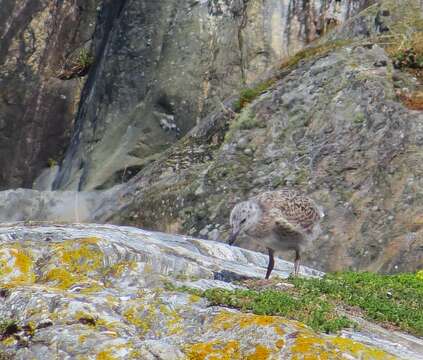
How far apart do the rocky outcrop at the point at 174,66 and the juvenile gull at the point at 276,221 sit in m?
14.2

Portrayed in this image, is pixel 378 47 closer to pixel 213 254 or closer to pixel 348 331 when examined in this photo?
Answer: pixel 213 254

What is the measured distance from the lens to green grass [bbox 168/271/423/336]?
9.73 m

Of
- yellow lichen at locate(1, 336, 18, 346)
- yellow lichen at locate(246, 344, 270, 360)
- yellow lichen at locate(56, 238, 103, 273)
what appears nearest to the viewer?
yellow lichen at locate(246, 344, 270, 360)

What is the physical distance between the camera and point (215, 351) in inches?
352

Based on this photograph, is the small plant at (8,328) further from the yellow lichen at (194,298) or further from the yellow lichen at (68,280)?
the yellow lichen at (194,298)

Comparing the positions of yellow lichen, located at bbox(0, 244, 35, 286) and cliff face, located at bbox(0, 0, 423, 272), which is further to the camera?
cliff face, located at bbox(0, 0, 423, 272)

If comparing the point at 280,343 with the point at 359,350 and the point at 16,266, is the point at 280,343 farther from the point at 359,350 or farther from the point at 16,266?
the point at 16,266

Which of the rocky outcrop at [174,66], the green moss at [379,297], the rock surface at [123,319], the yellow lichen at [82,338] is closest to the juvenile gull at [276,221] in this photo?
the green moss at [379,297]

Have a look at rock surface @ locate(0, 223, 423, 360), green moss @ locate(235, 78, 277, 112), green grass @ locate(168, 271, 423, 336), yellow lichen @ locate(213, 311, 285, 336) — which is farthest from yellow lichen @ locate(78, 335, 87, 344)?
green moss @ locate(235, 78, 277, 112)

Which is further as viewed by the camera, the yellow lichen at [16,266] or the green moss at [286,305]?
the yellow lichen at [16,266]

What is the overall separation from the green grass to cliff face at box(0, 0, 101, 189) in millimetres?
22090

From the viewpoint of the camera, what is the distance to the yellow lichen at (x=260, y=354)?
8.79 meters

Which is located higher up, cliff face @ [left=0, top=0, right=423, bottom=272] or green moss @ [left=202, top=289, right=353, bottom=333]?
cliff face @ [left=0, top=0, right=423, bottom=272]

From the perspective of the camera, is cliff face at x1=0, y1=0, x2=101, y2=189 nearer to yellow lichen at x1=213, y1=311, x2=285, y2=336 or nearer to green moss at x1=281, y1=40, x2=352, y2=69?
green moss at x1=281, y1=40, x2=352, y2=69
